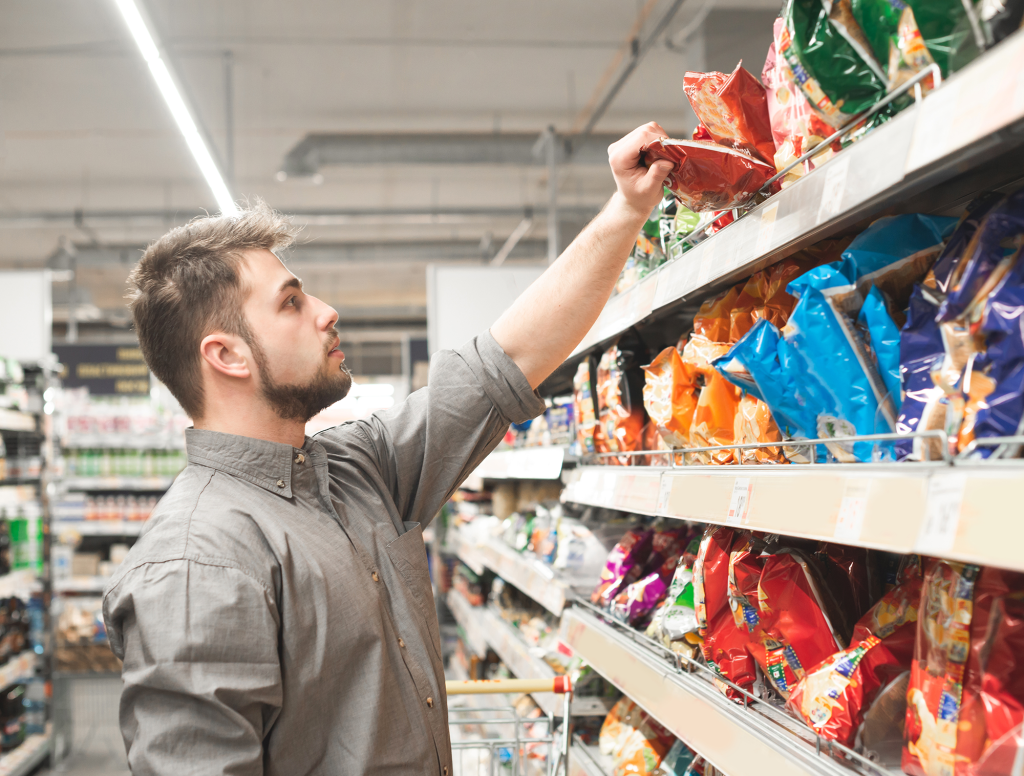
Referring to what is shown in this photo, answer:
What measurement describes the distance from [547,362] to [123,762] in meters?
4.95

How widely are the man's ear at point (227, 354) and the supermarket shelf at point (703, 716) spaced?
0.93 meters

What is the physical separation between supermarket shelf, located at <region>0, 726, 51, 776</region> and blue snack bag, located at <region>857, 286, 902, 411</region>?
4.79 metres

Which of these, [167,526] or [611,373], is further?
[611,373]

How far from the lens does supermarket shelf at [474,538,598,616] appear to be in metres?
2.27

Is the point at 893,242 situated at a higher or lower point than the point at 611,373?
higher

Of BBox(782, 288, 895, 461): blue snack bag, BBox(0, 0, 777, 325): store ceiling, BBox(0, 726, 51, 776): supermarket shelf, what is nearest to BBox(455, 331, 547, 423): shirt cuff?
BBox(782, 288, 895, 461): blue snack bag

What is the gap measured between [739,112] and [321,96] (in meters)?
6.28

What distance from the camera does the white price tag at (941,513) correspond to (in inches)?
27.9

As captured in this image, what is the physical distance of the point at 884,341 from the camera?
3.25 ft

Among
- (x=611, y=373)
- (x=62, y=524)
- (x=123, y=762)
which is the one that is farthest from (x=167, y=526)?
(x=62, y=524)

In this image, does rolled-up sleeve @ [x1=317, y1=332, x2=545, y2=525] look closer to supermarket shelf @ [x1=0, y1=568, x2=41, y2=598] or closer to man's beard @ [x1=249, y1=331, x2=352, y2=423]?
man's beard @ [x1=249, y1=331, x2=352, y2=423]

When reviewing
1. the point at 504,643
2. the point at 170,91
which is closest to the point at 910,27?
the point at 504,643

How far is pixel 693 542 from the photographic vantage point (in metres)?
1.75

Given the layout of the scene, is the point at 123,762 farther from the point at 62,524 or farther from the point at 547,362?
the point at 547,362
